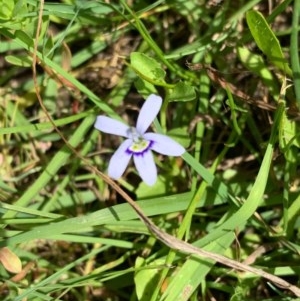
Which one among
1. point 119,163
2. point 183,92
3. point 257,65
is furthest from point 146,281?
point 257,65

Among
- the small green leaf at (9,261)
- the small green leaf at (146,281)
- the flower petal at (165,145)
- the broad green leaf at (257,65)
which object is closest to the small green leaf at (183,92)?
the flower petal at (165,145)

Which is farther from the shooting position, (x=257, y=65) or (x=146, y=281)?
(x=257, y=65)

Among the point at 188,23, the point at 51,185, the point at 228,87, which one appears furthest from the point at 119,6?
the point at 51,185

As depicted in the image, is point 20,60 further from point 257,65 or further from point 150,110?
point 257,65

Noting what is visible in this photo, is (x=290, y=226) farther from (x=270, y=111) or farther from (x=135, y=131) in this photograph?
(x=135, y=131)

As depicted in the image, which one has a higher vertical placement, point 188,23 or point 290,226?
point 188,23

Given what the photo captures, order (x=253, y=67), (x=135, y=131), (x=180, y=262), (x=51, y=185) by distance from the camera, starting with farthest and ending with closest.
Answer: (x=51, y=185) < (x=253, y=67) < (x=180, y=262) < (x=135, y=131)

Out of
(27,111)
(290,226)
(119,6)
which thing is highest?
(119,6)
